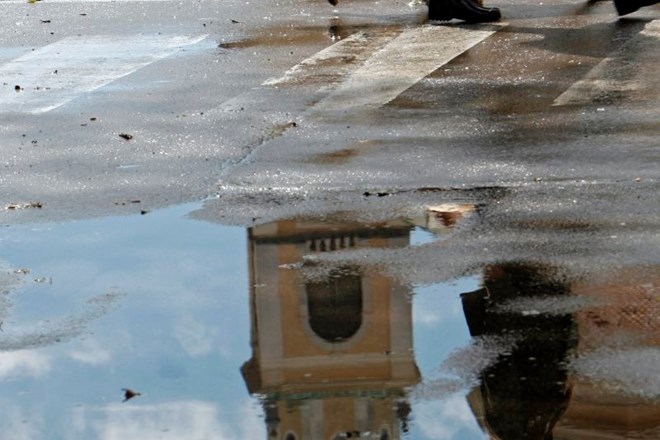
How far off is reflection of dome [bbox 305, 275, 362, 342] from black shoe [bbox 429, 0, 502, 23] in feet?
26.1

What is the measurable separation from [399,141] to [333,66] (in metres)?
2.92

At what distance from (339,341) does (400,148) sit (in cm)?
364

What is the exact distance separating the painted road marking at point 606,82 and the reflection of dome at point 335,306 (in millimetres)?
4247

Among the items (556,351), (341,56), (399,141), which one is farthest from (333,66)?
(556,351)

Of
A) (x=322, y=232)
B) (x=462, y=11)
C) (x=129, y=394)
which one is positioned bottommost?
(x=462, y=11)

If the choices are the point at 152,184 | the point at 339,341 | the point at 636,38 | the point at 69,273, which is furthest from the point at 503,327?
the point at 636,38

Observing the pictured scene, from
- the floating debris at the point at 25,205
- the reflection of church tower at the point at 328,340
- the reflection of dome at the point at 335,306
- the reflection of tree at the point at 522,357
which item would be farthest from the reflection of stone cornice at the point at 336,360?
the floating debris at the point at 25,205

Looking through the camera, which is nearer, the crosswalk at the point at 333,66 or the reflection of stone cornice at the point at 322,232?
the reflection of stone cornice at the point at 322,232

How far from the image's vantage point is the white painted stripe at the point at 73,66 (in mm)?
12367

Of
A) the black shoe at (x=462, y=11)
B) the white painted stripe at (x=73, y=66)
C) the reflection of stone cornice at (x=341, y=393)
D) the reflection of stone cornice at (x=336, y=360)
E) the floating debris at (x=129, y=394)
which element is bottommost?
the white painted stripe at (x=73, y=66)

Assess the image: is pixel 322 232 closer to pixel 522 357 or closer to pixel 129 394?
pixel 522 357

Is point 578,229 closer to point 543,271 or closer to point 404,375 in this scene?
point 543,271

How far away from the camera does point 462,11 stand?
14.9 m

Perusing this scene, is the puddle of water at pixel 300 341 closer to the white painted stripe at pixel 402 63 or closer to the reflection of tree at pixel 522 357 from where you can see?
the reflection of tree at pixel 522 357
